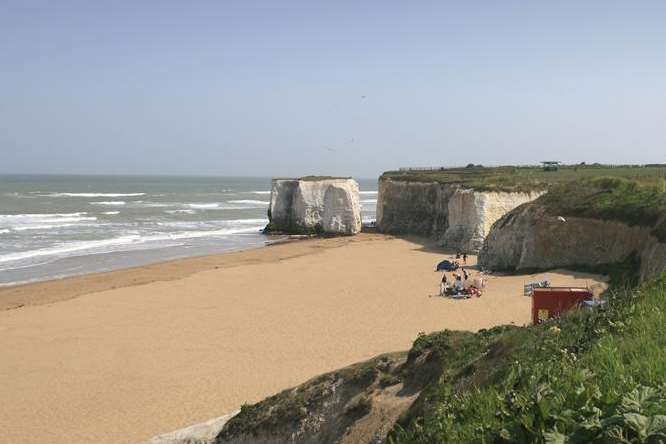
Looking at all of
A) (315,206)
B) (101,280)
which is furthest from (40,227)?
(101,280)

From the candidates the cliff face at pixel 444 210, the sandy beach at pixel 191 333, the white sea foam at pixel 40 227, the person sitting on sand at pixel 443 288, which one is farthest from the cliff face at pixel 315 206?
the person sitting on sand at pixel 443 288

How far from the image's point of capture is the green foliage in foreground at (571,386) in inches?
132

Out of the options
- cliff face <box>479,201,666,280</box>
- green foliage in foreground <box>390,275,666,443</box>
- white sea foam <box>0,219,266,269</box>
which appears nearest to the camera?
green foliage in foreground <box>390,275,666,443</box>

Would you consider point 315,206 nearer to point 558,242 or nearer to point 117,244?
point 117,244

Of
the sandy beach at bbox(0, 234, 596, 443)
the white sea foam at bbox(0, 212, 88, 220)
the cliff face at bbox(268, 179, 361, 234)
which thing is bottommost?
the sandy beach at bbox(0, 234, 596, 443)

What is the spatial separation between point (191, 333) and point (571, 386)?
1750 centimetres

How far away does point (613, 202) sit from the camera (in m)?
26.2

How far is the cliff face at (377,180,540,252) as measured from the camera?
38625 millimetres

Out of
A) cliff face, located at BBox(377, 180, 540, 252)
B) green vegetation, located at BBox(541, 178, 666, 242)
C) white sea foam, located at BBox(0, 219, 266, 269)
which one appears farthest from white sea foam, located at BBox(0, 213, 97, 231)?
green vegetation, located at BBox(541, 178, 666, 242)

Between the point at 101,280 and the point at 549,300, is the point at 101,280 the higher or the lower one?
the lower one

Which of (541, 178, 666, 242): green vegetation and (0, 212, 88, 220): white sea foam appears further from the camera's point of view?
(0, 212, 88, 220): white sea foam

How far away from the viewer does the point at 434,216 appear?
49.3m

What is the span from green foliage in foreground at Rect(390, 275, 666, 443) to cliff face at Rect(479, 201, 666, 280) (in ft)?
50.9

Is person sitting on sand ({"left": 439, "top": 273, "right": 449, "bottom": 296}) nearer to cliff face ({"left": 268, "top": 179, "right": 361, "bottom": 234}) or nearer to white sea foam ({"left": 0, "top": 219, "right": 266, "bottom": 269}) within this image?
white sea foam ({"left": 0, "top": 219, "right": 266, "bottom": 269})
